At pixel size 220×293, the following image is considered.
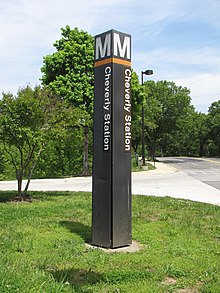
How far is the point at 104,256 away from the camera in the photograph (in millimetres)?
5207

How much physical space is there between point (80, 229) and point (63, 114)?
4975 mm

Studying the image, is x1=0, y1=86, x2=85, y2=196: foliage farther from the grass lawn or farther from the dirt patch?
the dirt patch

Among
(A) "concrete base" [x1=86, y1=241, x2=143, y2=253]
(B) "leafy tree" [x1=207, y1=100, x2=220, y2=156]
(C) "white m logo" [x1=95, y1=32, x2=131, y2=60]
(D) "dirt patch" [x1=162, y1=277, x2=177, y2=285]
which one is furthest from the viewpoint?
(B) "leafy tree" [x1=207, y1=100, x2=220, y2=156]

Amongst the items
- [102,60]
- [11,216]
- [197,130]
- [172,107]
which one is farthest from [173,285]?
[197,130]

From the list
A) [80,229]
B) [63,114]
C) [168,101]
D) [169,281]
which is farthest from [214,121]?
[169,281]

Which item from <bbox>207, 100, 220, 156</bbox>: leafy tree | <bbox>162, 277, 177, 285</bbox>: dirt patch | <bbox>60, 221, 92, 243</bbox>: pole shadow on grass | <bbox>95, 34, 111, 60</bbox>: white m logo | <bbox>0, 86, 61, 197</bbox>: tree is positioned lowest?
<bbox>60, 221, 92, 243</bbox>: pole shadow on grass

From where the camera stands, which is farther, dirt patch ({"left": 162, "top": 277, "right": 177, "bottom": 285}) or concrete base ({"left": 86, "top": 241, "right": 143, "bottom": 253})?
concrete base ({"left": 86, "top": 241, "right": 143, "bottom": 253})

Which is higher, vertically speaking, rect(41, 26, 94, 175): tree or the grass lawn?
rect(41, 26, 94, 175): tree

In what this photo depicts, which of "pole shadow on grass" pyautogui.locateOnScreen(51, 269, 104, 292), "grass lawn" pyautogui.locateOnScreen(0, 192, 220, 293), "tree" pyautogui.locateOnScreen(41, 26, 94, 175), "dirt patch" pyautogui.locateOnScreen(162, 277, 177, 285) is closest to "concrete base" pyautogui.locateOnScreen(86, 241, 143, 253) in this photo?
"grass lawn" pyautogui.locateOnScreen(0, 192, 220, 293)

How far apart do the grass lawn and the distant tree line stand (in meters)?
2.68

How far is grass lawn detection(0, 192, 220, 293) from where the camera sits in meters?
4.05

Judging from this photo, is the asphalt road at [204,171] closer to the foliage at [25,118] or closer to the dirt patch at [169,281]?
the foliage at [25,118]

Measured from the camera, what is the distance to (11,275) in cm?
399

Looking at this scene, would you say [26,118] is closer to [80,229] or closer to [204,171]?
[80,229]
